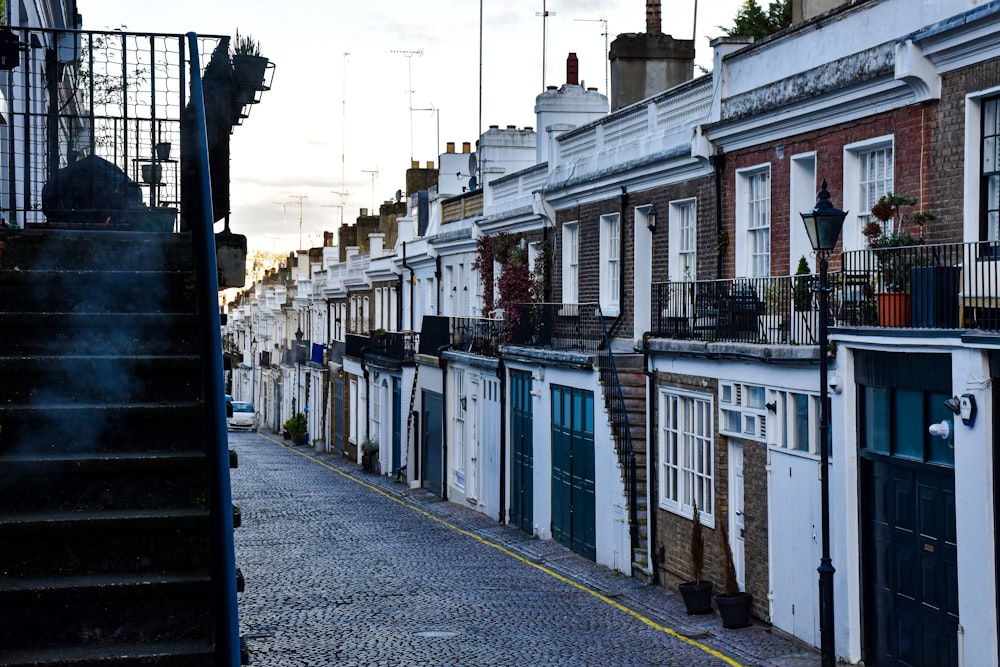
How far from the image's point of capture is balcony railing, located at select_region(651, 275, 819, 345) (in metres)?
16.0

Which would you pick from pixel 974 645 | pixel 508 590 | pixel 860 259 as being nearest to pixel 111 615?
pixel 974 645

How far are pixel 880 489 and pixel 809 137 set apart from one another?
5010 mm

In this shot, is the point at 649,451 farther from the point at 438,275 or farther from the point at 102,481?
the point at 438,275

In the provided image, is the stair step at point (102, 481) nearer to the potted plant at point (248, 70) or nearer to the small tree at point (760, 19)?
the potted plant at point (248, 70)

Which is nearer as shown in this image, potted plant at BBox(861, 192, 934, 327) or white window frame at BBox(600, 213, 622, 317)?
potted plant at BBox(861, 192, 934, 327)

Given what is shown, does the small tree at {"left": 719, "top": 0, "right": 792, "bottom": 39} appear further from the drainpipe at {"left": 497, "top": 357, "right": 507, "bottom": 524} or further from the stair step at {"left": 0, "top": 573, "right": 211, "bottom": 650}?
the stair step at {"left": 0, "top": 573, "right": 211, "bottom": 650}

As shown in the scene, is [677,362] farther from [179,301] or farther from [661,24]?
[179,301]

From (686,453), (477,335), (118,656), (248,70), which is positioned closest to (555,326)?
(477,335)

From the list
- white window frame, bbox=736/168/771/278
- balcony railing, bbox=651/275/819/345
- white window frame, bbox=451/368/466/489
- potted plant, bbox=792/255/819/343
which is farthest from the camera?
white window frame, bbox=451/368/466/489

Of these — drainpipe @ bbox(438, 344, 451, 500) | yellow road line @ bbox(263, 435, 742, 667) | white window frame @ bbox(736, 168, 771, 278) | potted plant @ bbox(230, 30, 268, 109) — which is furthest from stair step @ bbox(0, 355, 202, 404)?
drainpipe @ bbox(438, 344, 451, 500)

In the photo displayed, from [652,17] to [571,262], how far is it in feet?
16.0

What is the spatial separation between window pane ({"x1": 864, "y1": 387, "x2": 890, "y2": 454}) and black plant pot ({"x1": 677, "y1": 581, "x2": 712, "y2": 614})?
4.04 metres

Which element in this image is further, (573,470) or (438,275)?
(438,275)

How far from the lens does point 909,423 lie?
1348cm
